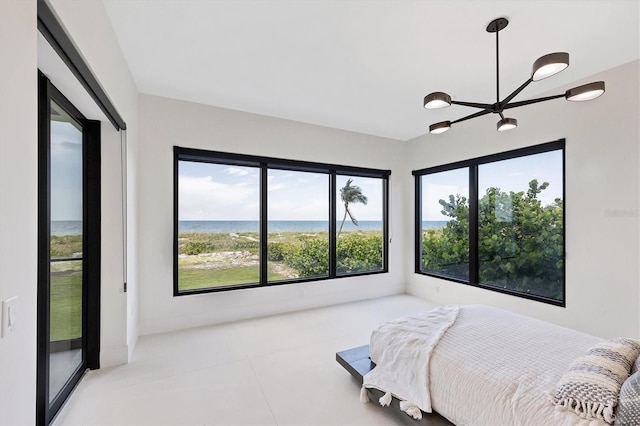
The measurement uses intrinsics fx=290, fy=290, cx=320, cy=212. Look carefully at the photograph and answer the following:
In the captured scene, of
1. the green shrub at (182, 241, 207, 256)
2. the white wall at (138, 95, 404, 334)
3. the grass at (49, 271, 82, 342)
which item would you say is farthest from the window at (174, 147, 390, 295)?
the grass at (49, 271, 82, 342)

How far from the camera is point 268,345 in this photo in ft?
10.7

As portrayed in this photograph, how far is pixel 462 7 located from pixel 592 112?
84.7 inches

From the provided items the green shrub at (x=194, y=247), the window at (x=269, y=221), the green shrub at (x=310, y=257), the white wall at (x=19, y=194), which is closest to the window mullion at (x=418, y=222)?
the window at (x=269, y=221)

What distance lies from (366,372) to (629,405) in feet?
5.05

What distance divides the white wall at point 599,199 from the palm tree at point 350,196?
2433 mm

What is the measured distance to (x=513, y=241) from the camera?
3906mm

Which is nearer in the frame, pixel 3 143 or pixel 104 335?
pixel 3 143

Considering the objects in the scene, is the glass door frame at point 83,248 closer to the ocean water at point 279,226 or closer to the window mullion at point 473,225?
the ocean water at point 279,226

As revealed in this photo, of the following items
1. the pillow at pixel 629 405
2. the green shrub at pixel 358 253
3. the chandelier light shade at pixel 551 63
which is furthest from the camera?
the green shrub at pixel 358 253

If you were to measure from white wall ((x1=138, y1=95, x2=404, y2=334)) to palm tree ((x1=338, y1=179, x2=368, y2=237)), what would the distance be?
43 cm

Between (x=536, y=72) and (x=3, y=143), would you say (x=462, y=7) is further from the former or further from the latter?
(x=3, y=143)

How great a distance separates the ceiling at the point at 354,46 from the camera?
7.04ft

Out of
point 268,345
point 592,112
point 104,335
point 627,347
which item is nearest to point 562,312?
point 627,347

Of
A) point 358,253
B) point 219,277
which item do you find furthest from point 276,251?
point 358,253
